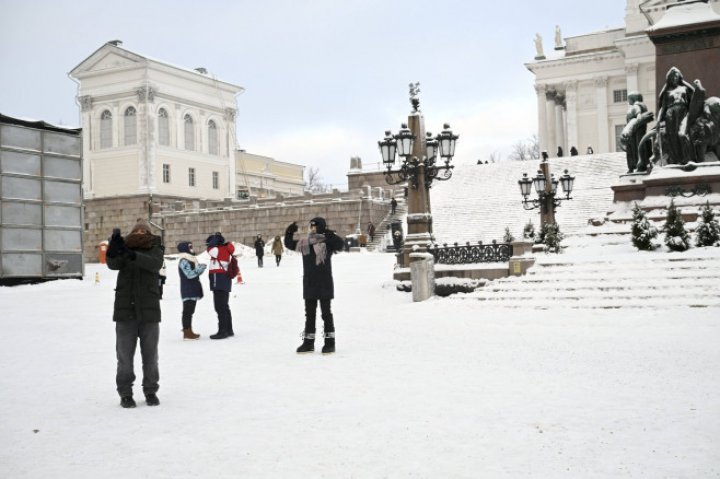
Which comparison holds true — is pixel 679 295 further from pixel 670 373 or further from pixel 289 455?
pixel 289 455

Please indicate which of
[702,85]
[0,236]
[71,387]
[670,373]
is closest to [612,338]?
[670,373]

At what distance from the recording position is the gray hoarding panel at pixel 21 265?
23594 mm

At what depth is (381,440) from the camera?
5.74 metres

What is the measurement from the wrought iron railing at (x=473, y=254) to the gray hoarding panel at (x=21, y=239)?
13.1 m

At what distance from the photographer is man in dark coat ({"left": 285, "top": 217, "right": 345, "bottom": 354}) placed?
9.89 meters

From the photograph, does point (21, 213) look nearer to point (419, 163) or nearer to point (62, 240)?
point (62, 240)

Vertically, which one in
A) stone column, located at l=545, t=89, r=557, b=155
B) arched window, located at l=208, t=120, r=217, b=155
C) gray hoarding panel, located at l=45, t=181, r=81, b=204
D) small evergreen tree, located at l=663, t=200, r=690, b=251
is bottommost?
small evergreen tree, located at l=663, t=200, r=690, b=251

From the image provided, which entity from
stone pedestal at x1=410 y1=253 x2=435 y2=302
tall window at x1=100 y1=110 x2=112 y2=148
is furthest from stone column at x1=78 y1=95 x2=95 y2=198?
stone pedestal at x1=410 y1=253 x2=435 y2=302

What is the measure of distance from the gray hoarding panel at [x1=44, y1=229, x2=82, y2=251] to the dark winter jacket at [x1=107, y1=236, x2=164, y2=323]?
62.6 feet

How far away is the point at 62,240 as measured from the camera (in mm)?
25344

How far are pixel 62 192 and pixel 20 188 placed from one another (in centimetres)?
141

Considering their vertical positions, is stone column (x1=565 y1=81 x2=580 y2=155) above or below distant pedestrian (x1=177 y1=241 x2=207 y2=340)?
above

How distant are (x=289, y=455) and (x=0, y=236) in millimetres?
20694

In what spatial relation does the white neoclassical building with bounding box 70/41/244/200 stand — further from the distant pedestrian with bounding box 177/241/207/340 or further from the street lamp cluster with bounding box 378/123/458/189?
the distant pedestrian with bounding box 177/241/207/340
